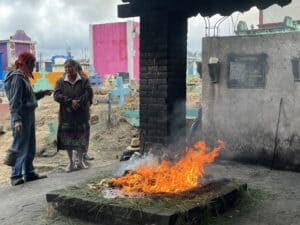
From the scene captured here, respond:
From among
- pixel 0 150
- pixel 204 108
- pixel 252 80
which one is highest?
pixel 252 80

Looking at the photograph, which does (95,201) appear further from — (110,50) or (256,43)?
(110,50)

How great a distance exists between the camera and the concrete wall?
297 inches

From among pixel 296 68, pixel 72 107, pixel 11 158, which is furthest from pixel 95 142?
pixel 296 68

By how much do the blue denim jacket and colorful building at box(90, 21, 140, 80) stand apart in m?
25.0

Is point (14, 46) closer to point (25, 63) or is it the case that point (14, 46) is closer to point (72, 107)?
point (72, 107)

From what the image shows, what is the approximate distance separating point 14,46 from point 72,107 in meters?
30.4

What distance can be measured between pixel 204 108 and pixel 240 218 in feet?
12.7

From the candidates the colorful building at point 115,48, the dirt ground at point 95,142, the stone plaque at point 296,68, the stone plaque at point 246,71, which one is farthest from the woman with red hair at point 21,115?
the colorful building at point 115,48

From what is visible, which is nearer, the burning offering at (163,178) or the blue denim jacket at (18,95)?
the burning offering at (163,178)

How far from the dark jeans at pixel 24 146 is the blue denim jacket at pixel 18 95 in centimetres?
15

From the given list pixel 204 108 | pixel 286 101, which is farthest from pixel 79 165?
pixel 286 101

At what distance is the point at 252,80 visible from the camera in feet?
26.0

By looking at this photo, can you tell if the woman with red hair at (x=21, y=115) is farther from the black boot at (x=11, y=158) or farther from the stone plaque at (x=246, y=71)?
the stone plaque at (x=246, y=71)

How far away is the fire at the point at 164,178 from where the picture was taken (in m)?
5.00
